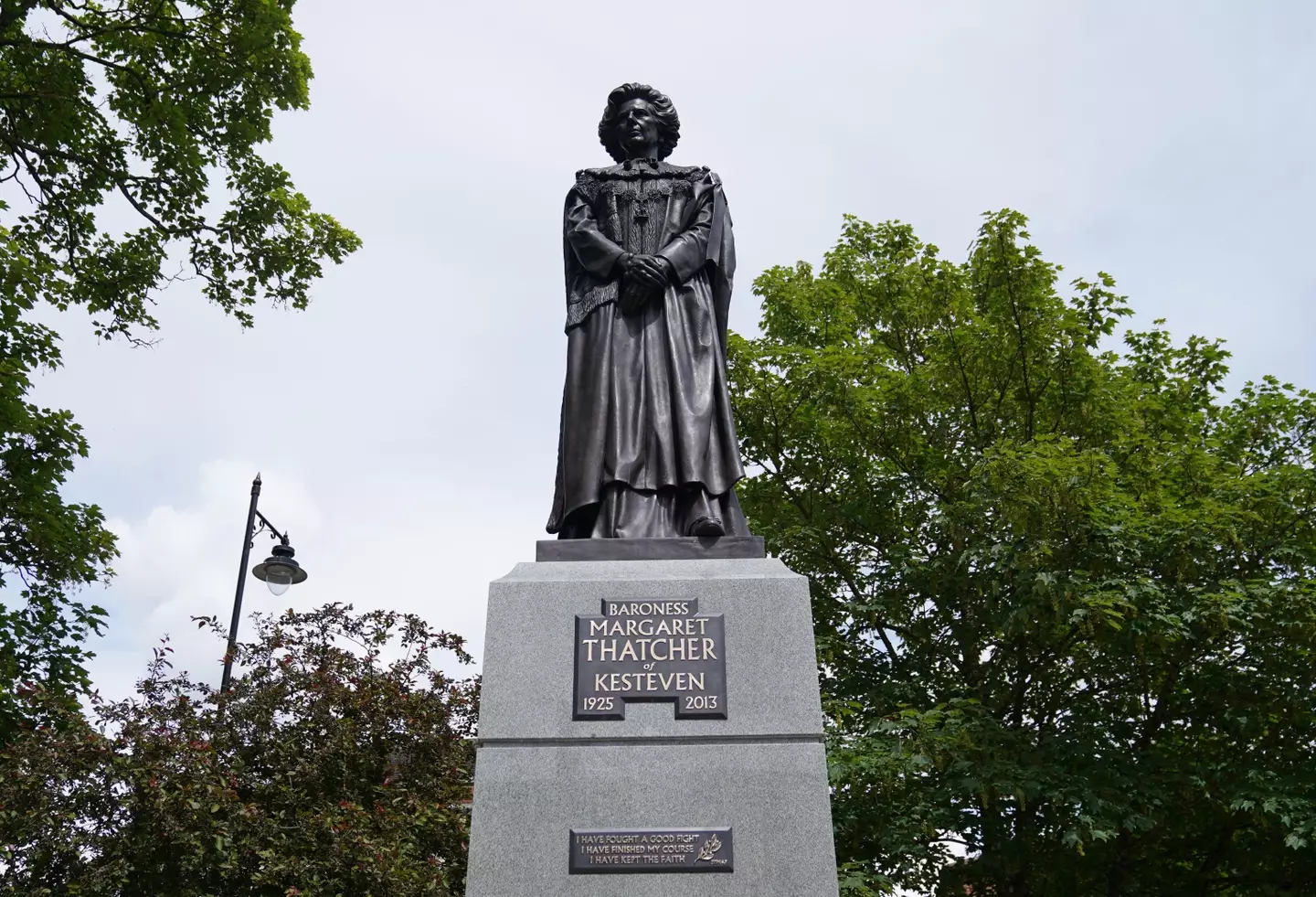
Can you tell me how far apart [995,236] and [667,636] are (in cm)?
1240

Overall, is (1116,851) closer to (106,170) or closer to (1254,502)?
(1254,502)

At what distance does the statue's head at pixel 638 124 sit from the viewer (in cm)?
751

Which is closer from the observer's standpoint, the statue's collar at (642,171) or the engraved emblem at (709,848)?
the engraved emblem at (709,848)

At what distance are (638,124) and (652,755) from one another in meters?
4.22

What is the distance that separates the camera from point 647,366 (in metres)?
6.67

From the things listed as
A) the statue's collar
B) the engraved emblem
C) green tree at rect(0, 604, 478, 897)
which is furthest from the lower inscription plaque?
green tree at rect(0, 604, 478, 897)

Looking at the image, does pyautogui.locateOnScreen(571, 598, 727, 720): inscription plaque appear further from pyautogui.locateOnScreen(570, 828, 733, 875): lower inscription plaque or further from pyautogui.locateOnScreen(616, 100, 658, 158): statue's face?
pyautogui.locateOnScreen(616, 100, 658, 158): statue's face

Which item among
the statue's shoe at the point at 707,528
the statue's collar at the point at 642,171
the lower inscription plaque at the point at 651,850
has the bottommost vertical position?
the lower inscription plaque at the point at 651,850

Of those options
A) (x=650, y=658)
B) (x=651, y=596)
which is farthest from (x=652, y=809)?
(x=651, y=596)

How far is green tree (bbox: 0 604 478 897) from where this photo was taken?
10.9 m

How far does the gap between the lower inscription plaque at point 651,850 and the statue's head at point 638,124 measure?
14.4 ft

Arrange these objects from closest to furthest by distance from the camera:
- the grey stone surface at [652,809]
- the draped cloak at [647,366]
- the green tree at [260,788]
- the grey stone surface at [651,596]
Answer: the grey stone surface at [652,809] → the grey stone surface at [651,596] → the draped cloak at [647,366] → the green tree at [260,788]

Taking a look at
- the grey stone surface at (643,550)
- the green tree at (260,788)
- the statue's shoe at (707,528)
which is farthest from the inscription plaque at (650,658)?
the green tree at (260,788)

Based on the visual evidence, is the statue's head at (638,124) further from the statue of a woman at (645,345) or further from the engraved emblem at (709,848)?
the engraved emblem at (709,848)
